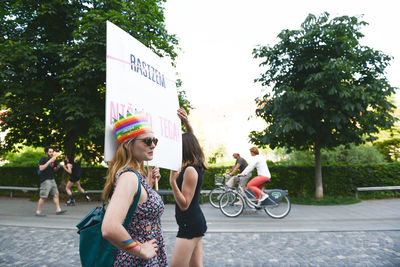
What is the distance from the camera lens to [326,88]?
10.7 m

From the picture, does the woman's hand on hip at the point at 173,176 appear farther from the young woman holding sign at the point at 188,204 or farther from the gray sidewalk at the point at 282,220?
the gray sidewalk at the point at 282,220

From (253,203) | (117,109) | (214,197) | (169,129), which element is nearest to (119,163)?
(117,109)

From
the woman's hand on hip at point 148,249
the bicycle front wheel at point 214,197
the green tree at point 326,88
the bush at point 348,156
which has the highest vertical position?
the green tree at point 326,88

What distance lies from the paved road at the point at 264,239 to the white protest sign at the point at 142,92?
2.87 m

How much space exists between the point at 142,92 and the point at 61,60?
1006cm

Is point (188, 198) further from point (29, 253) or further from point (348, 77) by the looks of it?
point (348, 77)

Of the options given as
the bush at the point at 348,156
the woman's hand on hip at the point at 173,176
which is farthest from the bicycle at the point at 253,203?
the bush at the point at 348,156

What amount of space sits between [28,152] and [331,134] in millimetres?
21208

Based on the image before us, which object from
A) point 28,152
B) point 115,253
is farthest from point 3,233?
point 28,152

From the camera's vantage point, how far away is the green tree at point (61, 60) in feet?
36.3

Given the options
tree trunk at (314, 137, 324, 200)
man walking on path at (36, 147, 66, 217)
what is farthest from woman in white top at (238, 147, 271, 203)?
man walking on path at (36, 147, 66, 217)

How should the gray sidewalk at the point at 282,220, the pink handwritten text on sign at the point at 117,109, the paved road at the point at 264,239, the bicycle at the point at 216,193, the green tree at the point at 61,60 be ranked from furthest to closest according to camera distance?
1. the bicycle at the point at 216,193
2. the green tree at the point at 61,60
3. the gray sidewalk at the point at 282,220
4. the paved road at the point at 264,239
5. the pink handwritten text on sign at the point at 117,109

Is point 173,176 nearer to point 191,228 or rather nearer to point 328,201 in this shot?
point 191,228

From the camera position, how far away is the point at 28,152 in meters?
22.7
